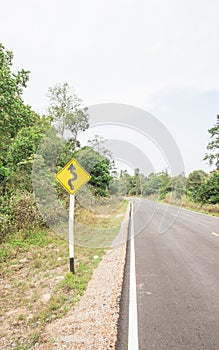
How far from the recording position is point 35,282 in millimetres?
5051

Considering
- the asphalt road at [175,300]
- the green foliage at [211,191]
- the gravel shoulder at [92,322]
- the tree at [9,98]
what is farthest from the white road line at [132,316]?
the green foliage at [211,191]

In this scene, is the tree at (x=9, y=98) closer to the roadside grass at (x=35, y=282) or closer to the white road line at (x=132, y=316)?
the roadside grass at (x=35, y=282)

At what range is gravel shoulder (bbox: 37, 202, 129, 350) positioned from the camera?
2777mm

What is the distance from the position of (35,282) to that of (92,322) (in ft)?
7.74

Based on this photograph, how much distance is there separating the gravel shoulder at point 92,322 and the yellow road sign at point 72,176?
2.28m

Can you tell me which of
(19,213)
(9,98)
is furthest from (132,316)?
(9,98)

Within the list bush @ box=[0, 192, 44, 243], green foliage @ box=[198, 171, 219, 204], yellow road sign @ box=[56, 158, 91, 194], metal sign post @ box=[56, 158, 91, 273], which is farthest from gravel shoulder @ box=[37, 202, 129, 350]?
green foliage @ box=[198, 171, 219, 204]

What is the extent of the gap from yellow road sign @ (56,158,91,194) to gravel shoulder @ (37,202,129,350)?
228 centimetres

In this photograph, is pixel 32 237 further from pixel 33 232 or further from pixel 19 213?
pixel 19 213

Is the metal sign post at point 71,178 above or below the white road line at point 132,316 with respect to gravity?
above

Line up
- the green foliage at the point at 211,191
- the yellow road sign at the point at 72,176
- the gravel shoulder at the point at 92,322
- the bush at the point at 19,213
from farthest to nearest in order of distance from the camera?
the green foliage at the point at 211,191 → the bush at the point at 19,213 → the yellow road sign at the point at 72,176 → the gravel shoulder at the point at 92,322

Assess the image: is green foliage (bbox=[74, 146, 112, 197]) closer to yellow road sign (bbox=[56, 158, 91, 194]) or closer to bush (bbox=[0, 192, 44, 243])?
bush (bbox=[0, 192, 44, 243])

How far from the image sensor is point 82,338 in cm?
287

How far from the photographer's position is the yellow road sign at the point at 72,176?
5641mm
